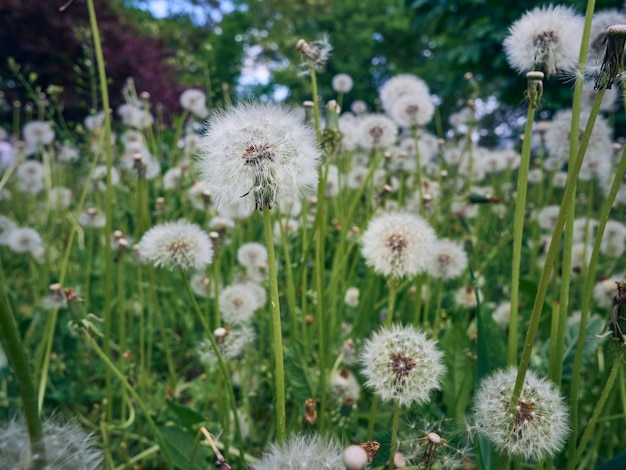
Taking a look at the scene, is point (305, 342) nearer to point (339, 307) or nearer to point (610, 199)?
point (339, 307)

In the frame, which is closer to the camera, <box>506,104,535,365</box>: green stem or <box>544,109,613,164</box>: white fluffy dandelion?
<box>506,104,535,365</box>: green stem

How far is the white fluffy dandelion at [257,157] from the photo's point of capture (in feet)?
2.58

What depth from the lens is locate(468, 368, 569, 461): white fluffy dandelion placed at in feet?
2.56

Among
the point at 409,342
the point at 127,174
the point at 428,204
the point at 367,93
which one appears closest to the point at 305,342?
the point at 409,342

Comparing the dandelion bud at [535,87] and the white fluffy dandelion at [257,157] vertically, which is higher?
the dandelion bud at [535,87]

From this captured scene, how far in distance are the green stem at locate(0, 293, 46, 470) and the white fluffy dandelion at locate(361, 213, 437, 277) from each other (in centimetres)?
76

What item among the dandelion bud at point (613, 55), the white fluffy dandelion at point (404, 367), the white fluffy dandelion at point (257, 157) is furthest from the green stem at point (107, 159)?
the dandelion bud at point (613, 55)

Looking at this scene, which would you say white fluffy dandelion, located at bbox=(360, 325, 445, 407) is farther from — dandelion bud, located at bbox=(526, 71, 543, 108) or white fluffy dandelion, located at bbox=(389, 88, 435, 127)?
white fluffy dandelion, located at bbox=(389, 88, 435, 127)

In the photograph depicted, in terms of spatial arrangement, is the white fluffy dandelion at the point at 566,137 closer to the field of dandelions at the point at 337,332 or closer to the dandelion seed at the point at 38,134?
the field of dandelions at the point at 337,332

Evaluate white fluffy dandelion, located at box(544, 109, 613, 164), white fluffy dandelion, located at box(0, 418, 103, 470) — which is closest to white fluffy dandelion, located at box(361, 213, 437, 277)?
white fluffy dandelion, located at box(0, 418, 103, 470)

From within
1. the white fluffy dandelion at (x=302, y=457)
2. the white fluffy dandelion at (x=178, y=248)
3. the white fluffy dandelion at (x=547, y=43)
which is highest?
the white fluffy dandelion at (x=547, y=43)

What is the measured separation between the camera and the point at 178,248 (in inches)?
48.2

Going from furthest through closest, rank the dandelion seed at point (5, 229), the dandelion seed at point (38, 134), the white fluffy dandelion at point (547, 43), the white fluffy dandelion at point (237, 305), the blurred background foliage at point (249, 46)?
the blurred background foliage at point (249, 46), the dandelion seed at point (38, 134), the dandelion seed at point (5, 229), the white fluffy dandelion at point (237, 305), the white fluffy dandelion at point (547, 43)

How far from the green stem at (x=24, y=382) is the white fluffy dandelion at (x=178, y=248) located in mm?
630
